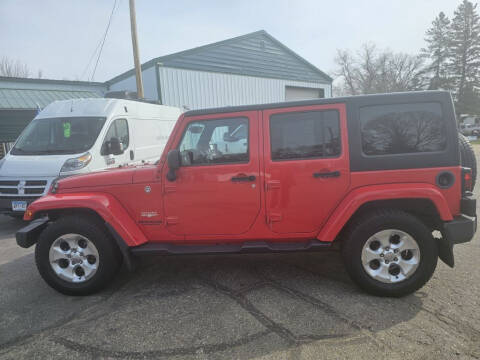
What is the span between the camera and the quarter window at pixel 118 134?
665cm

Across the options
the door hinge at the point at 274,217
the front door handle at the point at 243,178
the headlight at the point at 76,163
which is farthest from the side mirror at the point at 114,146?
the door hinge at the point at 274,217

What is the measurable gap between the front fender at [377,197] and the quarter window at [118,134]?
5.08 metres

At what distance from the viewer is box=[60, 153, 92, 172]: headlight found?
5973 millimetres

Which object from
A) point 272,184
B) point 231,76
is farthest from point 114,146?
point 231,76

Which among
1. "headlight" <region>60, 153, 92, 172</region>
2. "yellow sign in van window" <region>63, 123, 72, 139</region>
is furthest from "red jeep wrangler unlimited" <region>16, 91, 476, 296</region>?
"yellow sign in van window" <region>63, 123, 72, 139</region>

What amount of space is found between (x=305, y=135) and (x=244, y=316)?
179 centimetres

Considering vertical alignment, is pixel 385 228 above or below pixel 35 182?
below

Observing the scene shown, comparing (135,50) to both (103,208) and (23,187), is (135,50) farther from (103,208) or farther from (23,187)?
(103,208)

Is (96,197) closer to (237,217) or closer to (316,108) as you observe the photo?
(237,217)

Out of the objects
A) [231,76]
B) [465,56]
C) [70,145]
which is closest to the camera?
[70,145]

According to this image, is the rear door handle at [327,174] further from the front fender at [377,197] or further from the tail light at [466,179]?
the tail light at [466,179]

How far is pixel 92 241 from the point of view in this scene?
10.8ft

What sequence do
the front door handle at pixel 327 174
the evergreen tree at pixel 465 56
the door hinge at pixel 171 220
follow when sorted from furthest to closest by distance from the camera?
the evergreen tree at pixel 465 56 < the door hinge at pixel 171 220 < the front door handle at pixel 327 174

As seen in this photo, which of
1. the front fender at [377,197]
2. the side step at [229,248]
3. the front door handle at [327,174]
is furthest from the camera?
the side step at [229,248]
